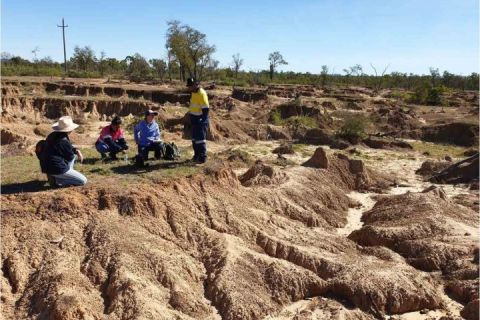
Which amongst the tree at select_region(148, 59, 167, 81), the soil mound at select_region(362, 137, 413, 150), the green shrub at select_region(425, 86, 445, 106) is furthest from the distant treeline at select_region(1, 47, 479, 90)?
the soil mound at select_region(362, 137, 413, 150)

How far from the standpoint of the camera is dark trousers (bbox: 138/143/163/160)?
9.09 meters

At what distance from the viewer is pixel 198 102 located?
30.3ft

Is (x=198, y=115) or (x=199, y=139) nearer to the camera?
(x=198, y=115)

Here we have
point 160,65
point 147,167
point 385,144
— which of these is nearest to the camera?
point 147,167

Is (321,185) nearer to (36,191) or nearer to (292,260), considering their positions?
(292,260)

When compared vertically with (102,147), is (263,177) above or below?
below

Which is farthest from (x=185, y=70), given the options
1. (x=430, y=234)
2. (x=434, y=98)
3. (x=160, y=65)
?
(x=430, y=234)

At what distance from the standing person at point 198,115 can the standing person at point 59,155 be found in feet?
8.93

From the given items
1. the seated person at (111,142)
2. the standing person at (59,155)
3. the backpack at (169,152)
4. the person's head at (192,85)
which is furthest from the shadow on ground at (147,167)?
the person's head at (192,85)

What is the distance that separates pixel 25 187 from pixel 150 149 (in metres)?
2.73

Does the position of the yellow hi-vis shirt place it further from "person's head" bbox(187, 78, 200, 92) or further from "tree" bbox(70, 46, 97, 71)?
"tree" bbox(70, 46, 97, 71)

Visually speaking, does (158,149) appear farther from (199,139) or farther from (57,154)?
(57,154)

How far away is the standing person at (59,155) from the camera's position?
7105mm

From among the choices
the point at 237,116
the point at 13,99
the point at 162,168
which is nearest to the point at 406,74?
the point at 237,116
